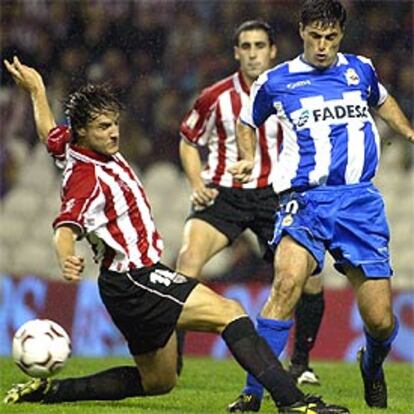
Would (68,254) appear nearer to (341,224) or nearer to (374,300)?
(341,224)

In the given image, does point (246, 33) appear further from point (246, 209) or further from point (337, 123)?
point (337, 123)

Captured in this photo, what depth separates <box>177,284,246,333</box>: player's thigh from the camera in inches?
273

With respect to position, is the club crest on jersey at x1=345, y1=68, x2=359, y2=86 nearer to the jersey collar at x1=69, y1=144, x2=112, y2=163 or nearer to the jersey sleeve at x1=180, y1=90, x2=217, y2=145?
the jersey collar at x1=69, y1=144, x2=112, y2=163

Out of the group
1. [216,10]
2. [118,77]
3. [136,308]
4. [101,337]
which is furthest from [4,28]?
[136,308]

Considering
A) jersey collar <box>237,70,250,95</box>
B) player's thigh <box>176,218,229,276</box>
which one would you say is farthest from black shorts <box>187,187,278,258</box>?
jersey collar <box>237,70,250,95</box>

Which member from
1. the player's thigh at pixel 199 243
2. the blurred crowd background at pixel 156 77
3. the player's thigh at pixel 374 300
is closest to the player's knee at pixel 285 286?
the player's thigh at pixel 374 300

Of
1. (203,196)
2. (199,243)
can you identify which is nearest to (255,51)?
(203,196)

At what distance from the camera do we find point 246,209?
9555 millimetres

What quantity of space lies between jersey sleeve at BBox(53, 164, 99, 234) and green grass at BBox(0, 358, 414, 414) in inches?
37.8

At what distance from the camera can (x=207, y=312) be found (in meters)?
6.94

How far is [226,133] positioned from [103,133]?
276 centimetres

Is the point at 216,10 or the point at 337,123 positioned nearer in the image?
the point at 337,123

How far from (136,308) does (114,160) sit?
737 millimetres

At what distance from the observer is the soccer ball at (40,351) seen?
7066 millimetres
